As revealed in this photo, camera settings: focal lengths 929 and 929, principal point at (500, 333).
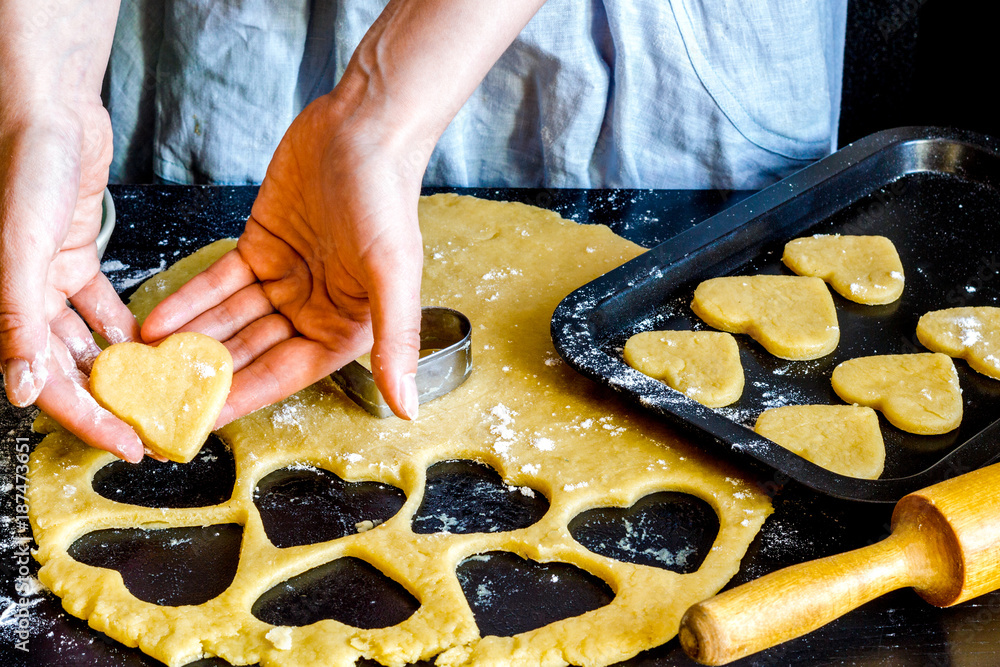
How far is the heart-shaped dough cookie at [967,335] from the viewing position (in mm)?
1413

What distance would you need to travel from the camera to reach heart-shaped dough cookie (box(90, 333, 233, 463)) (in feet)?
3.92

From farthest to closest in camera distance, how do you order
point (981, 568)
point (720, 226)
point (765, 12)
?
point (765, 12) → point (720, 226) → point (981, 568)

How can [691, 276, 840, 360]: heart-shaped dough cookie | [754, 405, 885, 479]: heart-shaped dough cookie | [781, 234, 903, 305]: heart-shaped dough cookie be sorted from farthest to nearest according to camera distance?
[781, 234, 903, 305]: heart-shaped dough cookie < [691, 276, 840, 360]: heart-shaped dough cookie < [754, 405, 885, 479]: heart-shaped dough cookie

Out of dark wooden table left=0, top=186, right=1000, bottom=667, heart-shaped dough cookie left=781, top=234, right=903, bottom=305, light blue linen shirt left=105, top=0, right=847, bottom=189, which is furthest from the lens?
light blue linen shirt left=105, top=0, right=847, bottom=189

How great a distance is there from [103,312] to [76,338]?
0.25ft

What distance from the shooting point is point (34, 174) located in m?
1.19

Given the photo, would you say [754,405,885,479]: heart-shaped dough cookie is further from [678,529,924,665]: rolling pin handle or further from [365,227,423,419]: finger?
[365,227,423,419]: finger

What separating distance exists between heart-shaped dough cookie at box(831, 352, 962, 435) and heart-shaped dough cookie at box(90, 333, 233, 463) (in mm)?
894

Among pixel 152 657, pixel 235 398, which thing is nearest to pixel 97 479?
pixel 235 398

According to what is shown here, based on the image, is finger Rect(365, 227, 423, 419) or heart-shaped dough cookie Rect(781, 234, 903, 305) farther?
heart-shaped dough cookie Rect(781, 234, 903, 305)

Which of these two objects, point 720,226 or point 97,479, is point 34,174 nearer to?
point 97,479

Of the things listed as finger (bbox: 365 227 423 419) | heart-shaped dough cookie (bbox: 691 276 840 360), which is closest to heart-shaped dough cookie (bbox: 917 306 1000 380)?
heart-shaped dough cookie (bbox: 691 276 840 360)

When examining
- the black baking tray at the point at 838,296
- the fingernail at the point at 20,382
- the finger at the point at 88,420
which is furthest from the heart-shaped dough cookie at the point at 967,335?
the fingernail at the point at 20,382

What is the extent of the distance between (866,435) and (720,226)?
0.49 m
